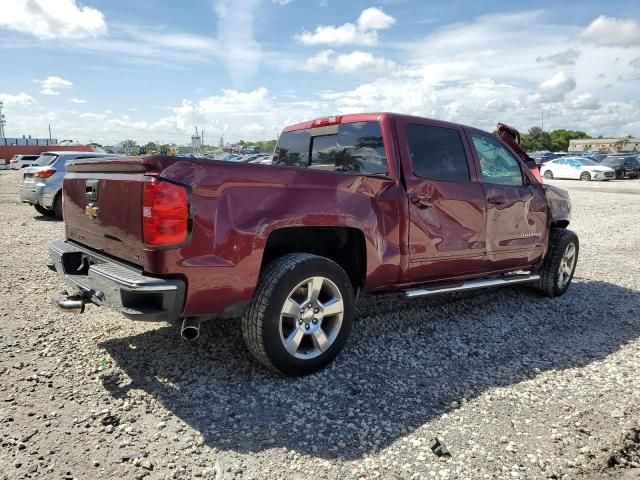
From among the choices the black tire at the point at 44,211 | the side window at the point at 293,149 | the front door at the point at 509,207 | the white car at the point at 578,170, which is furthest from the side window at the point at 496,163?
the white car at the point at 578,170

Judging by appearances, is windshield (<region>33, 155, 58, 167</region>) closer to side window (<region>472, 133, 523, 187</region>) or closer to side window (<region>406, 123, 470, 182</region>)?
side window (<region>406, 123, 470, 182</region>)

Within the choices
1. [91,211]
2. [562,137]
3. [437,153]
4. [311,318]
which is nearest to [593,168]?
[437,153]

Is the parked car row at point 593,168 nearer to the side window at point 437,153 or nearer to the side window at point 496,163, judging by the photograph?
the side window at point 496,163

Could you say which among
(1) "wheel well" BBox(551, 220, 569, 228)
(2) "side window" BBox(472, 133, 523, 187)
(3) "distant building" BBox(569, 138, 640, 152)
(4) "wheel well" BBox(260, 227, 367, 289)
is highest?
(3) "distant building" BBox(569, 138, 640, 152)

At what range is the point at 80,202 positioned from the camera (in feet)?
12.2

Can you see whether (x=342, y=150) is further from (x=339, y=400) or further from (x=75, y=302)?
(x=75, y=302)

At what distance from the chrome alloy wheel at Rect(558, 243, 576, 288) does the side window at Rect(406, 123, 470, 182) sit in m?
2.10

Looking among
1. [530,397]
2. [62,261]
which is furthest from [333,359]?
[62,261]

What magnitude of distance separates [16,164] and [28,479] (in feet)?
149

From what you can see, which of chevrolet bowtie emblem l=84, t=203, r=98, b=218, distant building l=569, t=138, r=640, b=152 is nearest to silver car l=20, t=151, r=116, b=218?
chevrolet bowtie emblem l=84, t=203, r=98, b=218

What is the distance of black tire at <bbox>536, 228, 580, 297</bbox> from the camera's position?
5.70 meters

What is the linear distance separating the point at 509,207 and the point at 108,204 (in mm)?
3671

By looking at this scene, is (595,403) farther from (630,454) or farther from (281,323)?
(281,323)

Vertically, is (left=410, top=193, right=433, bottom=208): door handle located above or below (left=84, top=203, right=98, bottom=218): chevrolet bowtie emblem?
above
